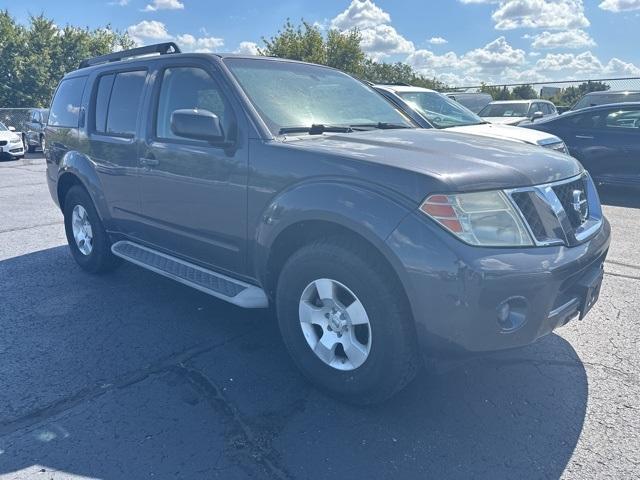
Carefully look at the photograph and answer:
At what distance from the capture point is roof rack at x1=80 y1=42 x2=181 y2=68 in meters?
4.42

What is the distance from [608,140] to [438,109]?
9.57 ft

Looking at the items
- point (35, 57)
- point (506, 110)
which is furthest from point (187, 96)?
point (35, 57)

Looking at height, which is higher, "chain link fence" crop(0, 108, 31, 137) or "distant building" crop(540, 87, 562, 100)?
"distant building" crop(540, 87, 562, 100)

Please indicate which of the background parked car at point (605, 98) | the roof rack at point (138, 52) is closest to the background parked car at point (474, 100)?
the background parked car at point (605, 98)

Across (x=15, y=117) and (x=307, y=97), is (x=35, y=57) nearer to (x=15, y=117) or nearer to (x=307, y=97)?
(x=15, y=117)

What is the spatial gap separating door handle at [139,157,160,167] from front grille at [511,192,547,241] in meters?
2.54

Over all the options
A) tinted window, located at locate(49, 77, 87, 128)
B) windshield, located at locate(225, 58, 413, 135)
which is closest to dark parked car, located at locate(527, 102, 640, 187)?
windshield, located at locate(225, 58, 413, 135)

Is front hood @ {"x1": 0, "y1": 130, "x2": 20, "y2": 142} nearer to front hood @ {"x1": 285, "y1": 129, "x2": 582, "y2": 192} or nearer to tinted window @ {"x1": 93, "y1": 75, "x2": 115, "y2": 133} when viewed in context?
tinted window @ {"x1": 93, "y1": 75, "x2": 115, "y2": 133}

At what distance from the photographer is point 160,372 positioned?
10.7 ft

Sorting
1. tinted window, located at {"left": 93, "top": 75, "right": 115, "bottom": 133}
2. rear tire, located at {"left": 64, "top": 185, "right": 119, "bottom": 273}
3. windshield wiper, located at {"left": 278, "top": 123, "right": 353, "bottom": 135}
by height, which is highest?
tinted window, located at {"left": 93, "top": 75, "right": 115, "bottom": 133}

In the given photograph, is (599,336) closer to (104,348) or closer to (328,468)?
(328,468)

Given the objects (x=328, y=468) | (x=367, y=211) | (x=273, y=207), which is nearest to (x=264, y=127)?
(x=273, y=207)

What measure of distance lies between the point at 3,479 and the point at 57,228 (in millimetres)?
5414

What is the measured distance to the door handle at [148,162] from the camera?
3861 millimetres
